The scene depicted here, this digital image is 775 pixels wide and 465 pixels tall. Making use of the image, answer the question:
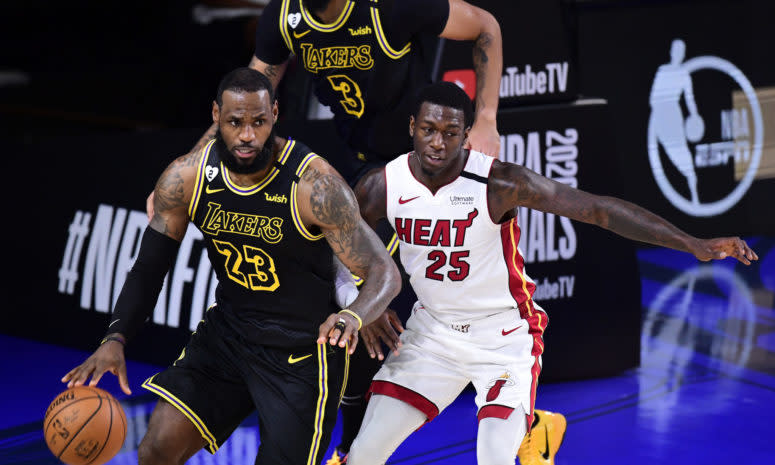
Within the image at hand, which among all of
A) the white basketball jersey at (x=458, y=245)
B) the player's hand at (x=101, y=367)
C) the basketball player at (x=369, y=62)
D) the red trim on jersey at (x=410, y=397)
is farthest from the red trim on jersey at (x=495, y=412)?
the player's hand at (x=101, y=367)

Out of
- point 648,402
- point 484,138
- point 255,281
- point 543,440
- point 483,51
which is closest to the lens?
point 255,281

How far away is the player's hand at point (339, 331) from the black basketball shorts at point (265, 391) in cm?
49

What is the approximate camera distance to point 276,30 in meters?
5.00

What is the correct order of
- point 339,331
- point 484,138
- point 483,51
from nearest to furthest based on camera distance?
point 339,331 < point 484,138 < point 483,51

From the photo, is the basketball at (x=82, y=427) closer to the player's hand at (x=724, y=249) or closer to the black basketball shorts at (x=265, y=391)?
the black basketball shorts at (x=265, y=391)

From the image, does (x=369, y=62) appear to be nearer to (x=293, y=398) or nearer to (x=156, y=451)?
(x=293, y=398)

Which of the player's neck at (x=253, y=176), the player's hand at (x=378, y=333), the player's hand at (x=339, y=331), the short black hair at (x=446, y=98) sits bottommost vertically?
the player's hand at (x=378, y=333)

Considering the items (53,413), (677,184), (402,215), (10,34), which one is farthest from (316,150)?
(10,34)

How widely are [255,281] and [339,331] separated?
25.2 inches

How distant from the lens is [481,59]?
4957 millimetres

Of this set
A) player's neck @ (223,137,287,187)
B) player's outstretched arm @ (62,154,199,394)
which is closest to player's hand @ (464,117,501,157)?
player's neck @ (223,137,287,187)

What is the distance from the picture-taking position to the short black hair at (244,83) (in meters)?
3.98

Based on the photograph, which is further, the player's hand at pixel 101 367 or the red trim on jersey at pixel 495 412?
the red trim on jersey at pixel 495 412

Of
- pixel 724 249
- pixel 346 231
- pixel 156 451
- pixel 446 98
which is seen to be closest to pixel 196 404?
pixel 156 451
